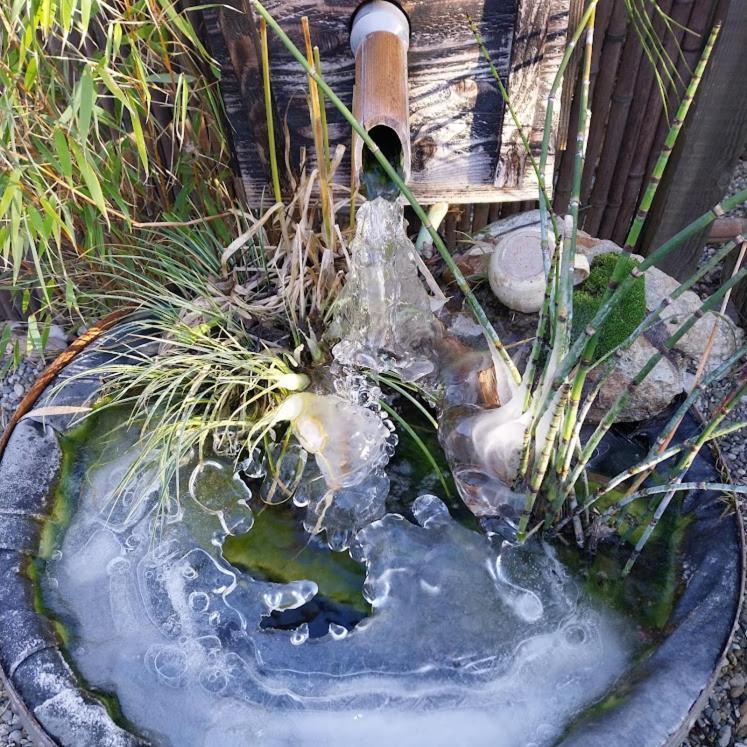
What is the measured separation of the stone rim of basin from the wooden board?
0.81 m

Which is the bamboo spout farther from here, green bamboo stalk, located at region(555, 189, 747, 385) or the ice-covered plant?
green bamboo stalk, located at region(555, 189, 747, 385)

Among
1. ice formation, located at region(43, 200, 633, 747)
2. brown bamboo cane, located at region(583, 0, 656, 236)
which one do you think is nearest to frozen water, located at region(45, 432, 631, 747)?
ice formation, located at region(43, 200, 633, 747)

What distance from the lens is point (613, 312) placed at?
161 cm

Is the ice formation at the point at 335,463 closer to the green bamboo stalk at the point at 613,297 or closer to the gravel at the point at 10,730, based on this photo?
the green bamboo stalk at the point at 613,297

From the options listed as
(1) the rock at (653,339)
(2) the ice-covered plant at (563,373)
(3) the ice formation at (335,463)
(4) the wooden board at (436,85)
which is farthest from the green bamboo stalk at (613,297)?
(4) the wooden board at (436,85)

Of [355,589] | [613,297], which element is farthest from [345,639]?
[613,297]

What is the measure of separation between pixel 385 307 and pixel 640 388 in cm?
56

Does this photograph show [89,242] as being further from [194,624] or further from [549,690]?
[549,690]

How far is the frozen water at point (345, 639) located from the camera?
1079mm

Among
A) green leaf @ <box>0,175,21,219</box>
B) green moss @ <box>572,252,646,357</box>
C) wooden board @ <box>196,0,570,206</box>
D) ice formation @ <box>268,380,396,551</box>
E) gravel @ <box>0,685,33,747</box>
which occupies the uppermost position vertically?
wooden board @ <box>196,0,570,206</box>

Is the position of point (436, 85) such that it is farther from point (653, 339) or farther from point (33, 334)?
point (33, 334)

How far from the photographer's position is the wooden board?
4.44 ft

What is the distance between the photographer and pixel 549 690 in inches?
43.3

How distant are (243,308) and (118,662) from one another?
0.73 metres
